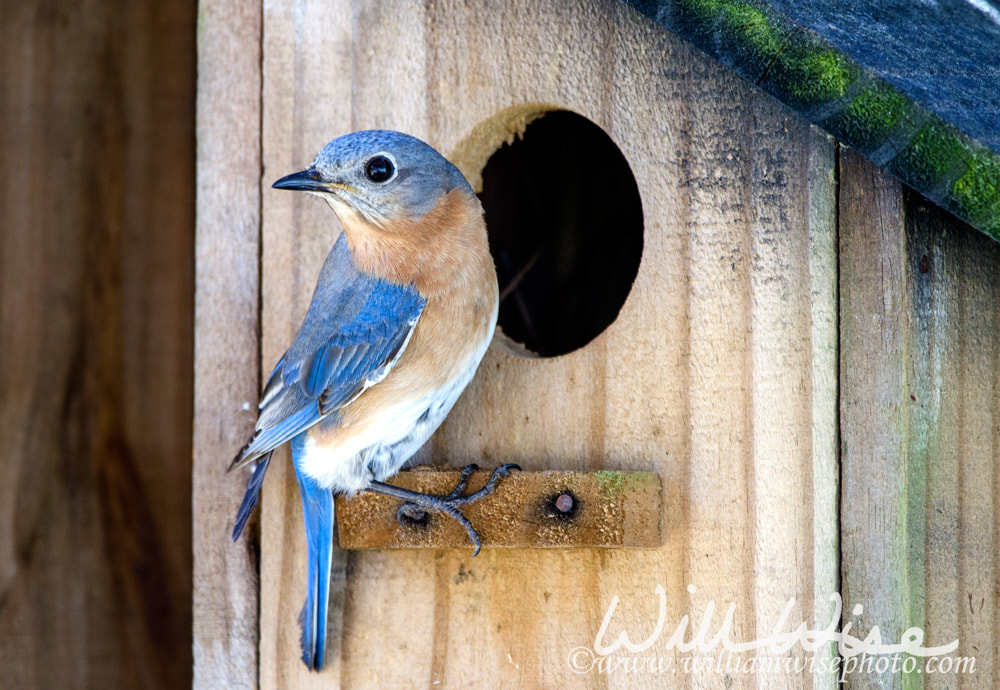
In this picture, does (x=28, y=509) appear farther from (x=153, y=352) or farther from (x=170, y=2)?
(x=170, y=2)

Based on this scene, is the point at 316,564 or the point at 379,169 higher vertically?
the point at 379,169

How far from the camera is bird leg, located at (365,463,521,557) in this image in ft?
5.75

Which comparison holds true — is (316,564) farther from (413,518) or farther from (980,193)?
(980,193)

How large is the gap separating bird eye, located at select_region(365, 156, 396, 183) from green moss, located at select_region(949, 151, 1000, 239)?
0.91 meters

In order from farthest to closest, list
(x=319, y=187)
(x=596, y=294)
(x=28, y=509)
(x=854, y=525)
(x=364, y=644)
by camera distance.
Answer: (x=596, y=294), (x=28, y=509), (x=364, y=644), (x=319, y=187), (x=854, y=525)

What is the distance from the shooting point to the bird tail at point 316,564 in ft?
6.13

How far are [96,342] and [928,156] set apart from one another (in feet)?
5.84

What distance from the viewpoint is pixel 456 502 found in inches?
69.1

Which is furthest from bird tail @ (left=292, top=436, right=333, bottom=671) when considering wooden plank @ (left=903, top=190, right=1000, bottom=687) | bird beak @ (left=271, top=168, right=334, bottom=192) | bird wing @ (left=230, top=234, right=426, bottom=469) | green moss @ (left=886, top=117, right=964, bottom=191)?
green moss @ (left=886, top=117, right=964, bottom=191)

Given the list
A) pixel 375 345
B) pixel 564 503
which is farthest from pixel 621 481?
pixel 375 345

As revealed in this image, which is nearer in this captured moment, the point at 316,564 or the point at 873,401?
the point at 873,401

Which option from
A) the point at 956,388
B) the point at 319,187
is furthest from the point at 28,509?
the point at 956,388

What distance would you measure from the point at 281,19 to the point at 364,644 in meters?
1.21

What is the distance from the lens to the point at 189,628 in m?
2.40
